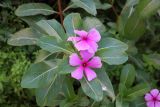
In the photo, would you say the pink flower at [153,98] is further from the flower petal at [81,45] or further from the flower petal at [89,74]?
the flower petal at [81,45]

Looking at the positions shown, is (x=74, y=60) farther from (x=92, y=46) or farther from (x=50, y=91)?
(x=50, y=91)

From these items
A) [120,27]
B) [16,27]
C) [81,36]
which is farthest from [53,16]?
[81,36]

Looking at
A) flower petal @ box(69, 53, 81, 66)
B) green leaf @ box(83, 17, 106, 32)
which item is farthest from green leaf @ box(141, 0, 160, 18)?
flower petal @ box(69, 53, 81, 66)

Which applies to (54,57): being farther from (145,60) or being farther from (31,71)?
(145,60)

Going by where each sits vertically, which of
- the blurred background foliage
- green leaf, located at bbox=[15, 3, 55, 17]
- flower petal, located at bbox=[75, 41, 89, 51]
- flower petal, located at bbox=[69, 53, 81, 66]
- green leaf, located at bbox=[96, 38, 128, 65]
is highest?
flower petal, located at bbox=[75, 41, 89, 51]

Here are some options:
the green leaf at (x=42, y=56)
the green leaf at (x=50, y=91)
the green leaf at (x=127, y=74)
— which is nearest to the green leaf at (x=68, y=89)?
the green leaf at (x=50, y=91)

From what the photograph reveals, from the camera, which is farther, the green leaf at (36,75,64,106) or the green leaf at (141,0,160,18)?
the green leaf at (141,0,160,18)

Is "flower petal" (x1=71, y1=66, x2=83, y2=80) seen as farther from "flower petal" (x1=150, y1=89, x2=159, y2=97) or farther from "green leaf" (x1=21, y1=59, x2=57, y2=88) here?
"flower petal" (x1=150, y1=89, x2=159, y2=97)
